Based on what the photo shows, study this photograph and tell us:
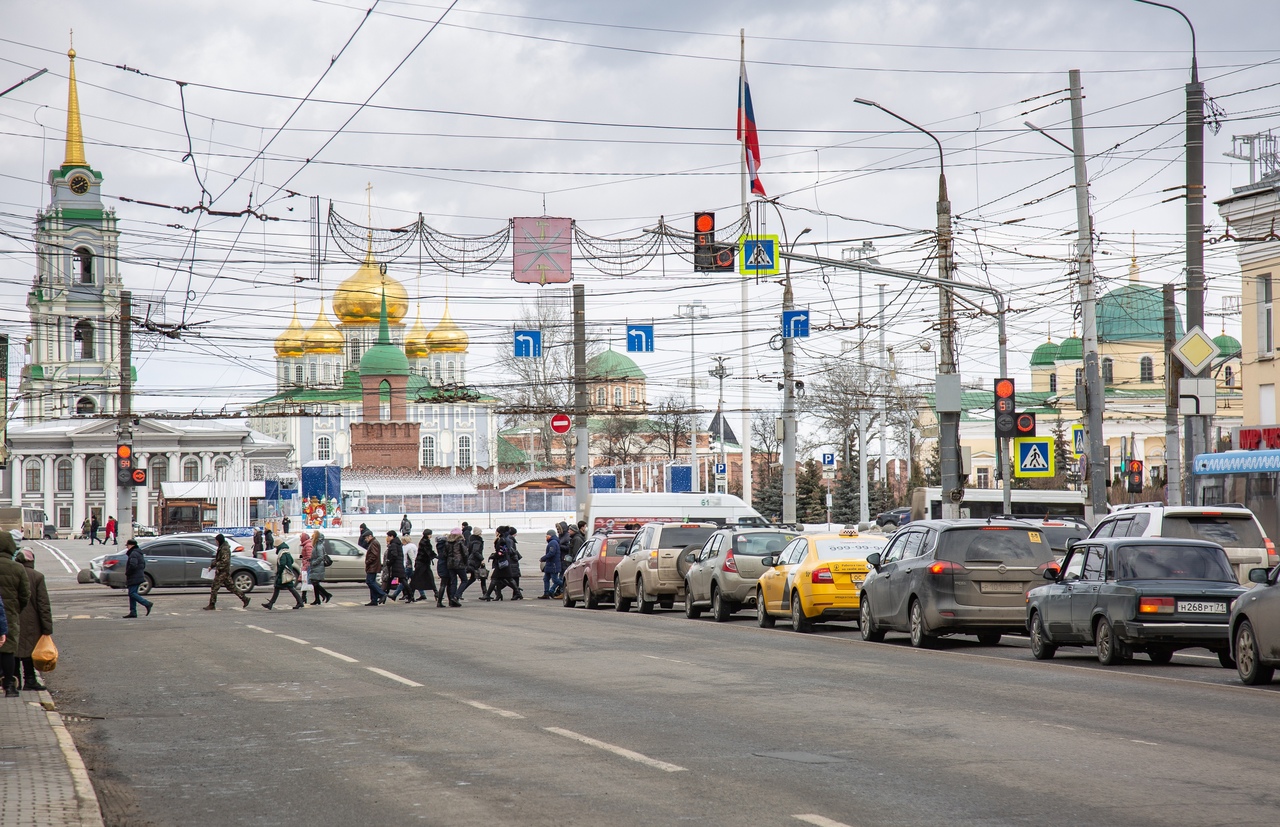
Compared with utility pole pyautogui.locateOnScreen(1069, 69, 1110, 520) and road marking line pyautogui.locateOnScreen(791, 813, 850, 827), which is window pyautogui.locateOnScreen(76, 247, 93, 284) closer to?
utility pole pyautogui.locateOnScreen(1069, 69, 1110, 520)

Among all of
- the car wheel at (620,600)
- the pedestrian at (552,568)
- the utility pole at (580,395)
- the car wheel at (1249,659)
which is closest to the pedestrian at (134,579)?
the car wheel at (620,600)

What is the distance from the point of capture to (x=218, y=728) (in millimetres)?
11289

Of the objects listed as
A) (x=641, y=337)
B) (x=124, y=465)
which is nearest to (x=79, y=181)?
(x=124, y=465)

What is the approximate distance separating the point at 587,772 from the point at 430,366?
12803 centimetres

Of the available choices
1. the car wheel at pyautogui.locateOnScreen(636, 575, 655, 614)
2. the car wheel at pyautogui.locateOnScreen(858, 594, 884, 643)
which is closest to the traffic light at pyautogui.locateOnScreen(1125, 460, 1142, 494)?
the car wheel at pyautogui.locateOnScreen(636, 575, 655, 614)

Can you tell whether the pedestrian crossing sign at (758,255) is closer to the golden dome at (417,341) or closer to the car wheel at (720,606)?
the car wheel at (720,606)

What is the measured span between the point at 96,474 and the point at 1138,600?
118 metres

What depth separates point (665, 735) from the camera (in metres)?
10.4

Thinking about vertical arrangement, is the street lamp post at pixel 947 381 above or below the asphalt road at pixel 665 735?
above

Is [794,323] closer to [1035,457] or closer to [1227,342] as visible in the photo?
[1035,457]

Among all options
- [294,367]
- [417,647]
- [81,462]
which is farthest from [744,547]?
[294,367]

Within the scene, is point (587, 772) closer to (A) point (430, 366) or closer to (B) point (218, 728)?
(B) point (218, 728)

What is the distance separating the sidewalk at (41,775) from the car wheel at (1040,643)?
35.5ft

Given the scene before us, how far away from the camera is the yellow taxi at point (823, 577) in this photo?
21.9 m
